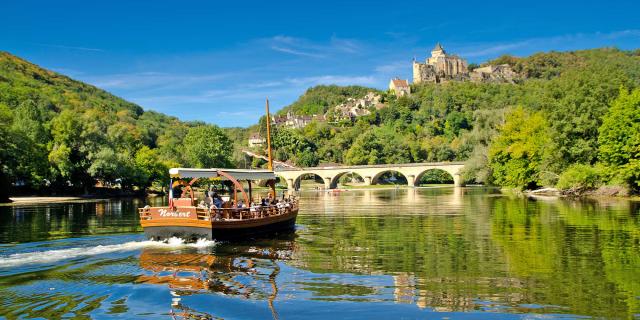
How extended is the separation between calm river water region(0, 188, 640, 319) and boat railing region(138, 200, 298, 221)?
1.14 m

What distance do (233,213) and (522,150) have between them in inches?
1808

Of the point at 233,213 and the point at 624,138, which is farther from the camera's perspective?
the point at 624,138

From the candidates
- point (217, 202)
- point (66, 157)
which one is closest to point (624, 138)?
point (217, 202)

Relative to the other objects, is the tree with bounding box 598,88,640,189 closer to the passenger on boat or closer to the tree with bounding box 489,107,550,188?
the tree with bounding box 489,107,550,188

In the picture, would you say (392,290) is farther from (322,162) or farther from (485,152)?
(322,162)

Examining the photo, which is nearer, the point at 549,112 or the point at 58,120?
the point at 549,112

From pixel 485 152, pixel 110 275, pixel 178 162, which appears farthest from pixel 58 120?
pixel 110 275

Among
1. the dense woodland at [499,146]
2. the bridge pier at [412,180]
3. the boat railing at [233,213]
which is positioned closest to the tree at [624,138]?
the dense woodland at [499,146]

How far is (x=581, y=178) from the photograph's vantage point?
170 ft

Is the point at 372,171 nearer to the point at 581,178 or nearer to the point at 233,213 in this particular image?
the point at 581,178

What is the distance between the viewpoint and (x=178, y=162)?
10181cm

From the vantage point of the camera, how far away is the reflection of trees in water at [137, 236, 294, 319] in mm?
13461

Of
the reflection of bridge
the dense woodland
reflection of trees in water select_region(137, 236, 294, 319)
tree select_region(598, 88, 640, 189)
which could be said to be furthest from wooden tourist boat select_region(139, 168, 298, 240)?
the reflection of bridge

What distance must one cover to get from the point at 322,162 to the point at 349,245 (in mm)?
140760
